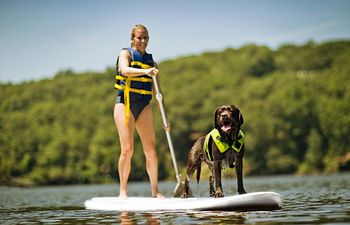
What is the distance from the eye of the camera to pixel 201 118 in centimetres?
8062

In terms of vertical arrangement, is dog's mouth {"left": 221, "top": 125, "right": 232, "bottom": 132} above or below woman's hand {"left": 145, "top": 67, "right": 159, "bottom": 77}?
below

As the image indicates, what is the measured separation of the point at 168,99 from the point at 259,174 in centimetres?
2244

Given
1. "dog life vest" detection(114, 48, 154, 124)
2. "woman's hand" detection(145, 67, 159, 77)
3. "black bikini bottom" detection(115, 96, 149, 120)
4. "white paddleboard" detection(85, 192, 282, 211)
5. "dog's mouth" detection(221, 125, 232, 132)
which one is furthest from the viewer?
"black bikini bottom" detection(115, 96, 149, 120)

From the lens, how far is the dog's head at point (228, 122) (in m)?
8.49

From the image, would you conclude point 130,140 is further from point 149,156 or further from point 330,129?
point 330,129

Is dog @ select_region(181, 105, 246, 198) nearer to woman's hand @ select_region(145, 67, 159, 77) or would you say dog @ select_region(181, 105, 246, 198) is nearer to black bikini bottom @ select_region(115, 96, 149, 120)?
woman's hand @ select_region(145, 67, 159, 77)

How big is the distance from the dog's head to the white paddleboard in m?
0.85

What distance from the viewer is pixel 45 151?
3216 inches

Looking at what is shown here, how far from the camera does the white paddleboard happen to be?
8.24 meters

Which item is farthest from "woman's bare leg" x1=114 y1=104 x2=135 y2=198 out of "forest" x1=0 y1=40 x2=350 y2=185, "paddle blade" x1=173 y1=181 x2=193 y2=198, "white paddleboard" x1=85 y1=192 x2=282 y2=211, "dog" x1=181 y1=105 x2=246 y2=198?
A: "forest" x1=0 y1=40 x2=350 y2=185

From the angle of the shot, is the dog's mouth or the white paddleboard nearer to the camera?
the white paddleboard

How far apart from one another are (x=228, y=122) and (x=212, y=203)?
1.09 metres

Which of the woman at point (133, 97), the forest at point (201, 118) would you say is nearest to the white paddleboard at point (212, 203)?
the woman at point (133, 97)

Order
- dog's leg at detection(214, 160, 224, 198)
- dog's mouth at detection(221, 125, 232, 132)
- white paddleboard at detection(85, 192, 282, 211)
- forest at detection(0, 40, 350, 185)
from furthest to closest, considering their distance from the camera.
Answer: forest at detection(0, 40, 350, 185)
dog's leg at detection(214, 160, 224, 198)
dog's mouth at detection(221, 125, 232, 132)
white paddleboard at detection(85, 192, 282, 211)
